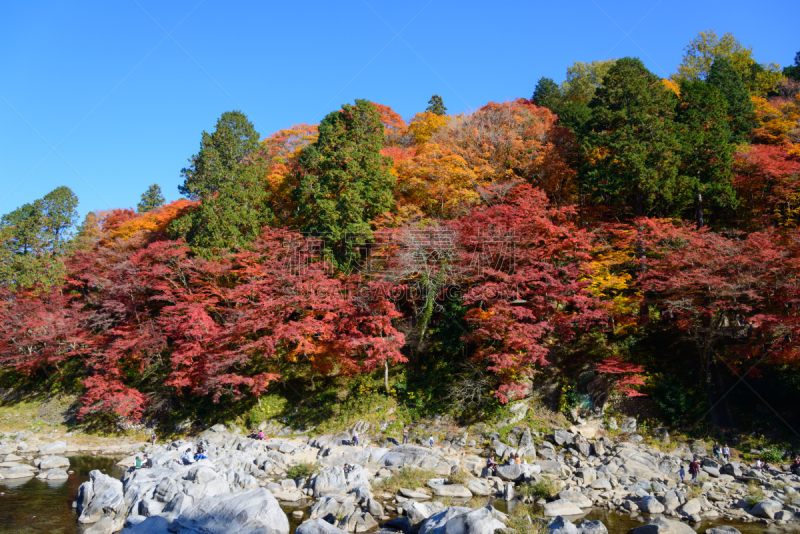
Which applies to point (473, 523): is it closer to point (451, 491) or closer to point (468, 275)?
point (451, 491)

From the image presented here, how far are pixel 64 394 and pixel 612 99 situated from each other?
125 ft

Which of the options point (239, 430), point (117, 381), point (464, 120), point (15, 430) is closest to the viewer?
point (239, 430)

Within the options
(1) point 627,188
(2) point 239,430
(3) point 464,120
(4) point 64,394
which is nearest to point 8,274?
(4) point 64,394

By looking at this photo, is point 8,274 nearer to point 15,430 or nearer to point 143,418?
point 15,430

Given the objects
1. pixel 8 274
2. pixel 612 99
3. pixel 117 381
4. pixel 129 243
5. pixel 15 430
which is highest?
pixel 612 99

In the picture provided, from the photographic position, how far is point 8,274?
1347 inches

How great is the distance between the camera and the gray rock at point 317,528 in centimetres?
1267

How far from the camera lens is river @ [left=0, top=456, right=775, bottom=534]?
46.5 feet

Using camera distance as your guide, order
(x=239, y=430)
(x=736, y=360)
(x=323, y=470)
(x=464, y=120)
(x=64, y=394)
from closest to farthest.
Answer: (x=323, y=470), (x=736, y=360), (x=239, y=430), (x=64, y=394), (x=464, y=120)

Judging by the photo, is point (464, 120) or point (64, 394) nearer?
point (64, 394)

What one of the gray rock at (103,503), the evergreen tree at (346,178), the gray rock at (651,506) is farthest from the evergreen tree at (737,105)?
the gray rock at (103,503)

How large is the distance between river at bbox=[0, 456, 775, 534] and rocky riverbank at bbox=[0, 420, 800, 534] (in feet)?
1.44

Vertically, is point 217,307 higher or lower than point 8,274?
lower

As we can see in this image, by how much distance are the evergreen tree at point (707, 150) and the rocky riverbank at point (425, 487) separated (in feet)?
44.9
